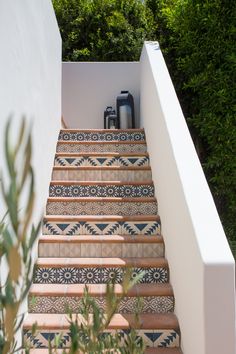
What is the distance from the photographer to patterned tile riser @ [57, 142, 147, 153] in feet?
16.5

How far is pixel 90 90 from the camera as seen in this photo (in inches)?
268

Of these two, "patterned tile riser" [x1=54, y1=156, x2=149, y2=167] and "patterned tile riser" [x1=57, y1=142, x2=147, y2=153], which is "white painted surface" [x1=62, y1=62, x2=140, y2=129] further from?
"patterned tile riser" [x1=54, y1=156, x2=149, y2=167]

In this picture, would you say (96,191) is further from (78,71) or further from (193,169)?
(78,71)

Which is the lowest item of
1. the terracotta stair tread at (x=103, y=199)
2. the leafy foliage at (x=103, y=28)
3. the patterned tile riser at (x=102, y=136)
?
the terracotta stair tread at (x=103, y=199)

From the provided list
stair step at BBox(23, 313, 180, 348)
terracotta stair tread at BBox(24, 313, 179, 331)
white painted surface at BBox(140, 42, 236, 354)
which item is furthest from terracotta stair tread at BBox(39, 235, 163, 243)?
stair step at BBox(23, 313, 180, 348)

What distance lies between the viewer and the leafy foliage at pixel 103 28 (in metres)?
7.08

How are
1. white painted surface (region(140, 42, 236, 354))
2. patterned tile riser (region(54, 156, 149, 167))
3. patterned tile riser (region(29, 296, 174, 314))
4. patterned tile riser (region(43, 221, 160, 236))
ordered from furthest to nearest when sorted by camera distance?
patterned tile riser (region(54, 156, 149, 167)), patterned tile riser (region(43, 221, 160, 236)), patterned tile riser (region(29, 296, 174, 314)), white painted surface (region(140, 42, 236, 354))

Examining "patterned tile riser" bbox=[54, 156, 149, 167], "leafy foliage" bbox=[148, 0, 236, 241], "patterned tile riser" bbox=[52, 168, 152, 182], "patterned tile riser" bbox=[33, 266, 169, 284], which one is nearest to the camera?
"patterned tile riser" bbox=[33, 266, 169, 284]

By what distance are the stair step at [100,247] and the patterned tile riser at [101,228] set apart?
23 centimetres

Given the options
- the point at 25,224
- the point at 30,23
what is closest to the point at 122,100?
the point at 30,23

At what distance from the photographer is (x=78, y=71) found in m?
6.76

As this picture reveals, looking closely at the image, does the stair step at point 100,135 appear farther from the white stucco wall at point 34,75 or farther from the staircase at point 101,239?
the white stucco wall at point 34,75

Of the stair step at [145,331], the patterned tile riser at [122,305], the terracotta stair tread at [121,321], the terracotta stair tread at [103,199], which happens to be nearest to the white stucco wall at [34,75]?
the terracotta stair tread at [103,199]

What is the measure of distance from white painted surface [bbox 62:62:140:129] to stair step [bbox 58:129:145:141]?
1.44m
